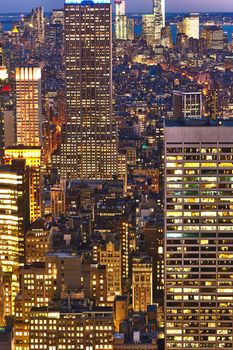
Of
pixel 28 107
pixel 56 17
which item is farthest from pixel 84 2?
pixel 56 17

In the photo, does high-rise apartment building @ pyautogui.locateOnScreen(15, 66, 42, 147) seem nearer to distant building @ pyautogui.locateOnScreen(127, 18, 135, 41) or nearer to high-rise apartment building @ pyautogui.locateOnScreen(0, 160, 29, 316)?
high-rise apartment building @ pyautogui.locateOnScreen(0, 160, 29, 316)

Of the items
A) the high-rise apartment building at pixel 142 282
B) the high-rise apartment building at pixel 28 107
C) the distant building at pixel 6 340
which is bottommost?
the high-rise apartment building at pixel 142 282

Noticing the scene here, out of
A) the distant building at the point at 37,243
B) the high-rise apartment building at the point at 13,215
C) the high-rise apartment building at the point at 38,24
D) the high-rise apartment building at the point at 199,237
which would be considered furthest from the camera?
the high-rise apartment building at the point at 38,24

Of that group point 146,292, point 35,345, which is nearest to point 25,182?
point 146,292

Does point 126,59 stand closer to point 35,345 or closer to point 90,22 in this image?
point 90,22

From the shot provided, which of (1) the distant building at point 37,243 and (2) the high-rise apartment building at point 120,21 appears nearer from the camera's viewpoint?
(1) the distant building at point 37,243

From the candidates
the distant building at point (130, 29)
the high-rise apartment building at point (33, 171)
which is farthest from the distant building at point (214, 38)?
the high-rise apartment building at point (33, 171)

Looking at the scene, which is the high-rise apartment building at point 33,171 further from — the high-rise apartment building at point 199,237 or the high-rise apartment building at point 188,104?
the high-rise apartment building at point 199,237

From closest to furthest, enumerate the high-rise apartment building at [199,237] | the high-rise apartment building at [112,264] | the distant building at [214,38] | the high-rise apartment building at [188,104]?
the high-rise apartment building at [199,237], the high-rise apartment building at [112,264], the high-rise apartment building at [188,104], the distant building at [214,38]
